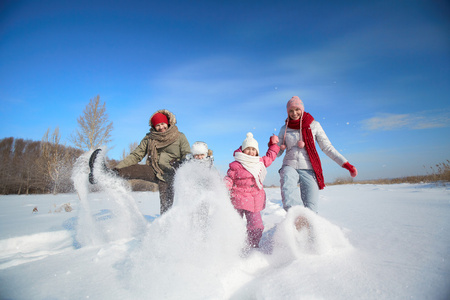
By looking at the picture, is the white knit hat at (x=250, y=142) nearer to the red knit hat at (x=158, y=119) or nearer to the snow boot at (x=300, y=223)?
the snow boot at (x=300, y=223)

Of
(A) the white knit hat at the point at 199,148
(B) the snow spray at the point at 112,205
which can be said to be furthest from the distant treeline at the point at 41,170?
(A) the white knit hat at the point at 199,148

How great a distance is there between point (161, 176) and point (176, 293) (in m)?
2.11

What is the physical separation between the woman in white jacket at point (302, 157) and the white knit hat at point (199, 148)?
3.14ft

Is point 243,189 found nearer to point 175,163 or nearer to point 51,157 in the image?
point 175,163

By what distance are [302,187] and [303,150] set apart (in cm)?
43

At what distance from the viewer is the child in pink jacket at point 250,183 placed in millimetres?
2404

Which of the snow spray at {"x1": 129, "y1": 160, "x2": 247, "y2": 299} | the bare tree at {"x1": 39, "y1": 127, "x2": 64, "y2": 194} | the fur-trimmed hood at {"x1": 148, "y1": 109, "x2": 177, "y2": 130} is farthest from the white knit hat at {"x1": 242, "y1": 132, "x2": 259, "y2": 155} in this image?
the bare tree at {"x1": 39, "y1": 127, "x2": 64, "y2": 194}

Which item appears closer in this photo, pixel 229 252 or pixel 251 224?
pixel 229 252

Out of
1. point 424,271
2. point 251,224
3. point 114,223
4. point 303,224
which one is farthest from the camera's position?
point 114,223

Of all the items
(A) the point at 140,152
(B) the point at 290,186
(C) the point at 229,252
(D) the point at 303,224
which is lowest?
(C) the point at 229,252

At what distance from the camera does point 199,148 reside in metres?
2.92

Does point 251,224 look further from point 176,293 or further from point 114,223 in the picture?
point 114,223

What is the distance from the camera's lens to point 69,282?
144 cm

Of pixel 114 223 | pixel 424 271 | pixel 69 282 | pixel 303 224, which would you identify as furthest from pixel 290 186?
pixel 114 223
